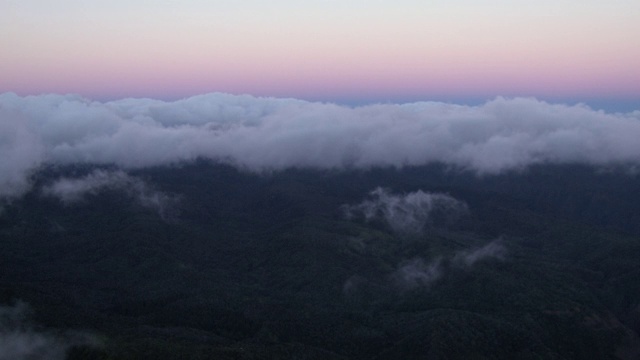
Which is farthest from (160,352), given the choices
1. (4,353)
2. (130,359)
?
(4,353)

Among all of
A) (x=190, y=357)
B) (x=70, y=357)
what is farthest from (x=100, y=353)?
(x=190, y=357)

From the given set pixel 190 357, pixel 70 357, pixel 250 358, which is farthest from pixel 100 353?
pixel 250 358

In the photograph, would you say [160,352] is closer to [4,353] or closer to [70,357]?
[70,357]

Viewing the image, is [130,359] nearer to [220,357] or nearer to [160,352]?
[160,352]

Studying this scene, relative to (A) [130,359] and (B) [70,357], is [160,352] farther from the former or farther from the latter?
(B) [70,357]

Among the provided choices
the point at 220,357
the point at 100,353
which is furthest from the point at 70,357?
the point at 220,357

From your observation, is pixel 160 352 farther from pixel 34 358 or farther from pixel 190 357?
pixel 34 358
